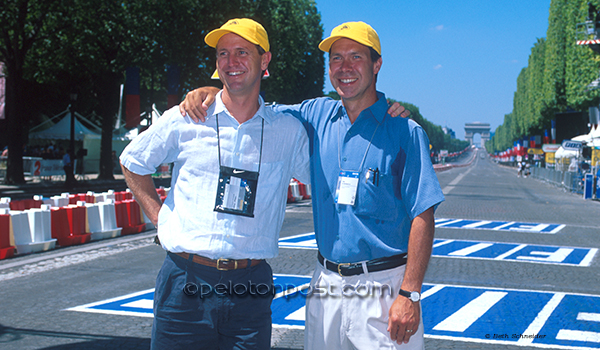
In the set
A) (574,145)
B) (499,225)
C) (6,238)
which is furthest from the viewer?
(574,145)

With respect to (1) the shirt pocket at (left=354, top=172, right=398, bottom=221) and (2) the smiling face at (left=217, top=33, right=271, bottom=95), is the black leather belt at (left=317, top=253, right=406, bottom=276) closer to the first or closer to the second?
(1) the shirt pocket at (left=354, top=172, right=398, bottom=221)

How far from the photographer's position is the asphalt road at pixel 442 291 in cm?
536

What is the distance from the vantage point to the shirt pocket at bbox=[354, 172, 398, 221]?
280 cm

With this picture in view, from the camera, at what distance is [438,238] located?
12.3m

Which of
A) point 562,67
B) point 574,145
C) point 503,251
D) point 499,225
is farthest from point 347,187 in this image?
point 562,67

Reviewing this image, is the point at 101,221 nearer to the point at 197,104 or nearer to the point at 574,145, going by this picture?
the point at 197,104

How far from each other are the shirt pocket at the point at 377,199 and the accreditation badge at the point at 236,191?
0.49 m

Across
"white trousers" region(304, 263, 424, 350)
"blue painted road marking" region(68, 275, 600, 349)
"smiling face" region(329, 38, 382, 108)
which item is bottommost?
"blue painted road marking" region(68, 275, 600, 349)

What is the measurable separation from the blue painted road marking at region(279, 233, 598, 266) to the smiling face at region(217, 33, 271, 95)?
7.70 m

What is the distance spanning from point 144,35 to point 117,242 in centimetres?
2119

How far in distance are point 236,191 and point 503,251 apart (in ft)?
29.6

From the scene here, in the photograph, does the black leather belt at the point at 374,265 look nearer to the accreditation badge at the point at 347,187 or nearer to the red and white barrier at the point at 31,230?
the accreditation badge at the point at 347,187

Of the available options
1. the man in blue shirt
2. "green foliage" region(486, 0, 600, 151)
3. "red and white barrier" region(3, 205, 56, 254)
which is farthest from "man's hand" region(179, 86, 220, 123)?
"green foliage" region(486, 0, 600, 151)

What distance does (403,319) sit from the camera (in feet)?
8.75
